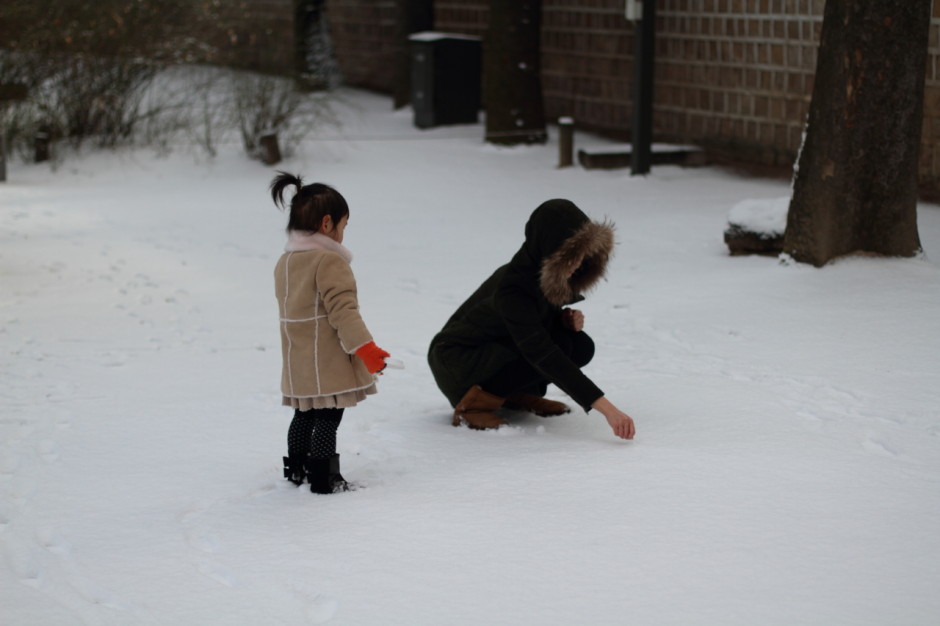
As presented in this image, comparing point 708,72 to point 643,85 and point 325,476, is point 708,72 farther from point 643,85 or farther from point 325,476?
point 325,476

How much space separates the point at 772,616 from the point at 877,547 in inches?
24.6

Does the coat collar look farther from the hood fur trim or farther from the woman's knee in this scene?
the woman's knee

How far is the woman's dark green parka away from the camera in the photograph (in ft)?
14.9

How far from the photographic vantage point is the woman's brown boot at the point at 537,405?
526 cm

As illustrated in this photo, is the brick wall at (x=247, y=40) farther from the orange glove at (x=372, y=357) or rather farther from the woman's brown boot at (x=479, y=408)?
the orange glove at (x=372, y=357)

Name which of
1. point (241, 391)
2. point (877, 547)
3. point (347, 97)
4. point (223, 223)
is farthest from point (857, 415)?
point (347, 97)

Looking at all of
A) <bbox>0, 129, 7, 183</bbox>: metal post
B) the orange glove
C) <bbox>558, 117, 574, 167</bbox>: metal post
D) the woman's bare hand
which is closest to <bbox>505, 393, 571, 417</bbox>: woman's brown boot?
the woman's bare hand

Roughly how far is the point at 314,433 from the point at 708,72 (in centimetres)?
982

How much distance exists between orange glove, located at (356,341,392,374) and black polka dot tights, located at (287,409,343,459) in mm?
383

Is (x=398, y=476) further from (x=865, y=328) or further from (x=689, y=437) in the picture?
(x=865, y=328)

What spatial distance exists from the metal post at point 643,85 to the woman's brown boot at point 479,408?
294 inches

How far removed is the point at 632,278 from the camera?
821 centimetres

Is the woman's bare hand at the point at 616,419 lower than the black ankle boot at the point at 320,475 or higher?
higher

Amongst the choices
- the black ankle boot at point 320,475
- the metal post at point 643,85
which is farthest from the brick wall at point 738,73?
the black ankle boot at point 320,475
